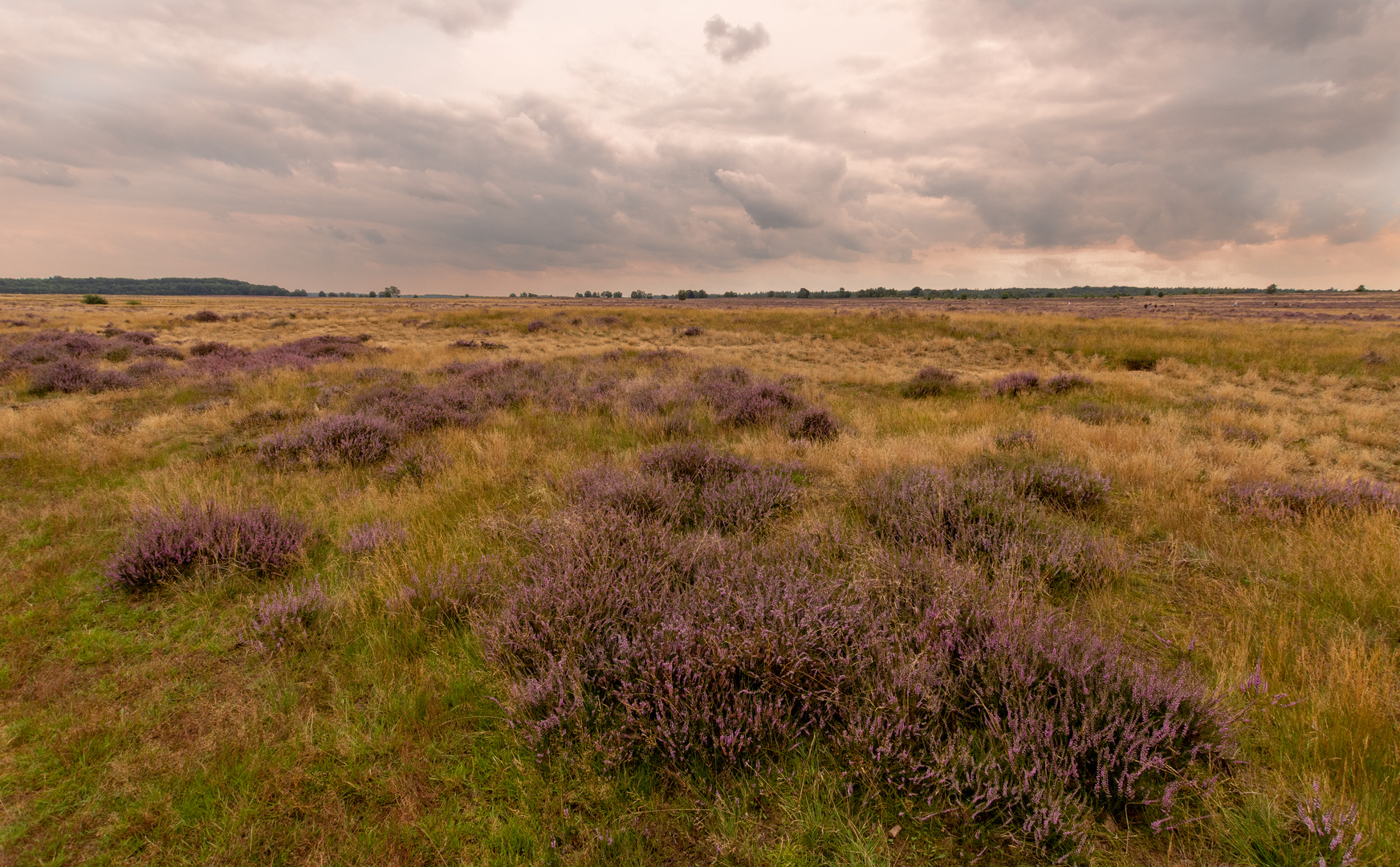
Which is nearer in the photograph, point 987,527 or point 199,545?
point 199,545

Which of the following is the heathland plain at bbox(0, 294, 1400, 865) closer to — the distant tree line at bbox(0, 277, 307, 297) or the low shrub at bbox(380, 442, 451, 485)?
the low shrub at bbox(380, 442, 451, 485)

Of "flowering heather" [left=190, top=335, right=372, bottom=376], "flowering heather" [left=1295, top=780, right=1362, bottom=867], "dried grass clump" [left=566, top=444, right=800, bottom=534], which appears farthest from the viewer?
"flowering heather" [left=190, top=335, right=372, bottom=376]

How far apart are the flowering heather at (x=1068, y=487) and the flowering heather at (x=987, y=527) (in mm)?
174

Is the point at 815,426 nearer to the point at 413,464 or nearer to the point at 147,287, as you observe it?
the point at 413,464

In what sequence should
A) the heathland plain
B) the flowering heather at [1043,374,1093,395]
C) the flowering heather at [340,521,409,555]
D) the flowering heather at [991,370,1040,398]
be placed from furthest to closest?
the flowering heather at [1043,374,1093,395] → the flowering heather at [991,370,1040,398] → the flowering heather at [340,521,409,555] → the heathland plain

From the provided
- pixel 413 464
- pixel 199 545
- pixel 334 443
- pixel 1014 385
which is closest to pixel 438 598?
pixel 199 545

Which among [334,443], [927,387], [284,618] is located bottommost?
[284,618]

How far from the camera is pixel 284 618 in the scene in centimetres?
296

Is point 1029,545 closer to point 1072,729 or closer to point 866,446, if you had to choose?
point 1072,729

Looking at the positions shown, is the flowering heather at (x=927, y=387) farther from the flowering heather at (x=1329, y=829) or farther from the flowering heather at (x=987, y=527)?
the flowering heather at (x=1329, y=829)

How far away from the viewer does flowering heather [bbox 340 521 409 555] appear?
3932 mm

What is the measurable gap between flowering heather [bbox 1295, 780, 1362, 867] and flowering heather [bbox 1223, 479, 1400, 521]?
12.3ft

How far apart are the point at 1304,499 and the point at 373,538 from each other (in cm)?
815

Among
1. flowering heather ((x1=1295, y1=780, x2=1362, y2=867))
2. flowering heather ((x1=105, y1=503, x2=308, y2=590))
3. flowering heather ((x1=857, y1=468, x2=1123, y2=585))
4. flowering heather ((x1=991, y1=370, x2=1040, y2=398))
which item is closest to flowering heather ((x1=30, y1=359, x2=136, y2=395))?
flowering heather ((x1=105, y1=503, x2=308, y2=590))
